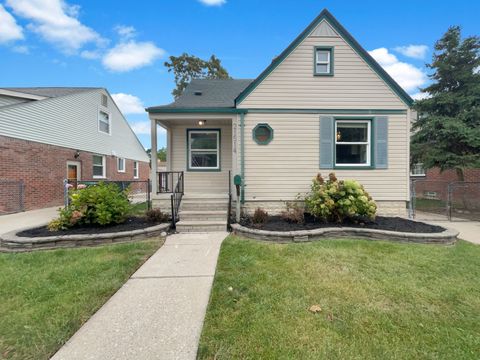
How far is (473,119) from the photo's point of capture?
1024 centimetres

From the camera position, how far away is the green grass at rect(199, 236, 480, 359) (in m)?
2.16

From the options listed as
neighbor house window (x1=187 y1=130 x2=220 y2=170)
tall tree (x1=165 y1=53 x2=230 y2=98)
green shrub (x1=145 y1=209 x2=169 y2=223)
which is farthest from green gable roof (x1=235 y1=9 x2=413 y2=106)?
tall tree (x1=165 y1=53 x2=230 y2=98)

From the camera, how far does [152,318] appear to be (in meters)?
2.58

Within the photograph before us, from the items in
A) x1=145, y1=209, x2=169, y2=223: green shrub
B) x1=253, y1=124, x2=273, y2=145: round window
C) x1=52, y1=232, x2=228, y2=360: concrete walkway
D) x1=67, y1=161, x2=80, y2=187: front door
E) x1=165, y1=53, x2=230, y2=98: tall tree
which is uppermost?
x1=165, y1=53, x2=230, y2=98: tall tree

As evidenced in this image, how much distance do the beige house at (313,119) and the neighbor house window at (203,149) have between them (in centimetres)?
137

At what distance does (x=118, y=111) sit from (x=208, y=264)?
668 inches

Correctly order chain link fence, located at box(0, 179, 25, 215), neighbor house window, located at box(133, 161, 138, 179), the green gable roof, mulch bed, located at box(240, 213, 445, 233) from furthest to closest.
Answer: neighbor house window, located at box(133, 161, 138, 179)
chain link fence, located at box(0, 179, 25, 215)
the green gable roof
mulch bed, located at box(240, 213, 445, 233)

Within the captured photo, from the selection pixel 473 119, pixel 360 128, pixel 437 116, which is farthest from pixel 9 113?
pixel 473 119

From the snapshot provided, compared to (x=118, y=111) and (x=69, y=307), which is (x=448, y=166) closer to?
(x=69, y=307)

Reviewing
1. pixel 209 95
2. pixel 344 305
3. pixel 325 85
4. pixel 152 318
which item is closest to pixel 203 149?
pixel 209 95

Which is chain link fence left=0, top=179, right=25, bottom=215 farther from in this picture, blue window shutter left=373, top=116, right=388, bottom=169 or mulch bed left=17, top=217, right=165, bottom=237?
blue window shutter left=373, top=116, right=388, bottom=169

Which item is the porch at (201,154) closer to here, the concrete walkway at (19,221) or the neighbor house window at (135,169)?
the concrete walkway at (19,221)

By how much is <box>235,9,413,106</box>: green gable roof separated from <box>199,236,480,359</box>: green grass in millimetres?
4752

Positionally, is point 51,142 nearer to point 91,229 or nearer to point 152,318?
point 91,229
